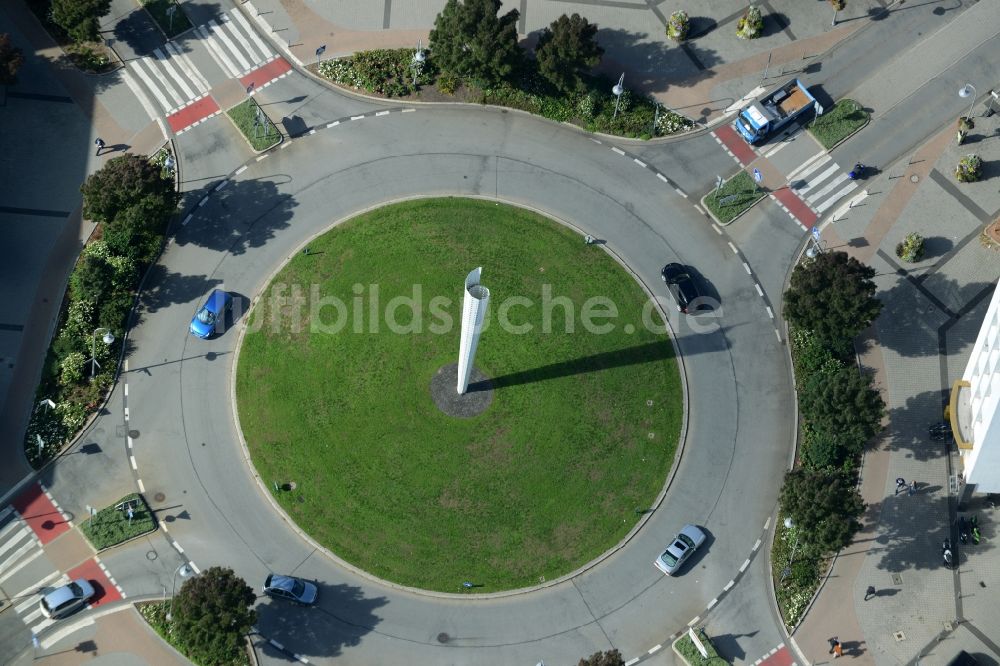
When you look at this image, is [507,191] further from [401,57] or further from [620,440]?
[620,440]

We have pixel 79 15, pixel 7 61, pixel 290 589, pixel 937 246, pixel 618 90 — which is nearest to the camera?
pixel 290 589

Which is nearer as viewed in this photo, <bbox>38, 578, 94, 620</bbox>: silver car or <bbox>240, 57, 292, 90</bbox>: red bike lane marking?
<bbox>38, 578, 94, 620</bbox>: silver car

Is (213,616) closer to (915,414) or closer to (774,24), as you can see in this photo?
(915,414)

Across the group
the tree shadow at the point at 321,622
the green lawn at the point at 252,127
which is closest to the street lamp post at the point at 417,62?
the green lawn at the point at 252,127

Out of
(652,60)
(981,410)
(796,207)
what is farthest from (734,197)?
(981,410)

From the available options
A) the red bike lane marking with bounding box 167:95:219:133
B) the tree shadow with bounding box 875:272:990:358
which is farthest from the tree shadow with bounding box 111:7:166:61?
the tree shadow with bounding box 875:272:990:358

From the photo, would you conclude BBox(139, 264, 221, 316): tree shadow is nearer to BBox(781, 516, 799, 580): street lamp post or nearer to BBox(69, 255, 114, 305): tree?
BBox(69, 255, 114, 305): tree

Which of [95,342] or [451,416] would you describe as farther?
[95,342]
